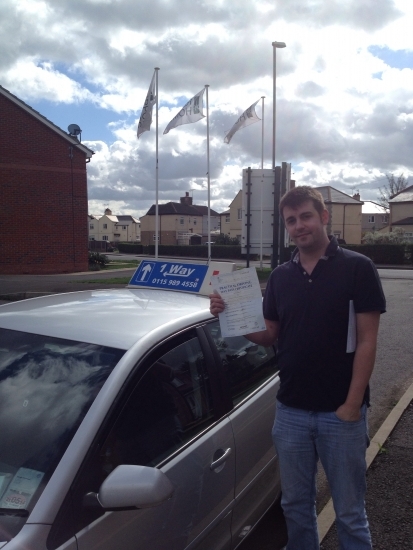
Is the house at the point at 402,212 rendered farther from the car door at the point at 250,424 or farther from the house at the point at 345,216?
the car door at the point at 250,424

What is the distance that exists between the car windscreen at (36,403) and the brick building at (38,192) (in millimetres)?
20600

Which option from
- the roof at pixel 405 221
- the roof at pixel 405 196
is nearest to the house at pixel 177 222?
the roof at pixel 405 196

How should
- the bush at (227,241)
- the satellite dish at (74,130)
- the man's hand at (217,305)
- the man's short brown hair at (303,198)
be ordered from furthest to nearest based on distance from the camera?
the bush at (227,241) → the satellite dish at (74,130) → the man's hand at (217,305) → the man's short brown hair at (303,198)

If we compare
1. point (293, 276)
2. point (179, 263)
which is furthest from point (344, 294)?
point (179, 263)

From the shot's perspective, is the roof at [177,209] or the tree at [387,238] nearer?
the tree at [387,238]

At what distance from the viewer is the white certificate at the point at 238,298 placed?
2656 millimetres

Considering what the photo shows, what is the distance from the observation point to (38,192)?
2236cm

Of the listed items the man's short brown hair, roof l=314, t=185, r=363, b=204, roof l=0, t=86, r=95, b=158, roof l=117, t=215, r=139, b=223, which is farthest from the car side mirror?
roof l=117, t=215, r=139, b=223

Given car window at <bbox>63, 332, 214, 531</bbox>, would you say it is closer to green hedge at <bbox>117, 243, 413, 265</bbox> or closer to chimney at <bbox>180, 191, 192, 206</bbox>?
green hedge at <bbox>117, 243, 413, 265</bbox>

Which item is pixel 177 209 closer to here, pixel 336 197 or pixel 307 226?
pixel 336 197

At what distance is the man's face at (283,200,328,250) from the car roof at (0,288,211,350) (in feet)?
2.29

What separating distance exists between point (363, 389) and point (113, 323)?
1191 millimetres

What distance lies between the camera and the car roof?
2.47 m

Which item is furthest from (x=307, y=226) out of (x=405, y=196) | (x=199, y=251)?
(x=405, y=196)
